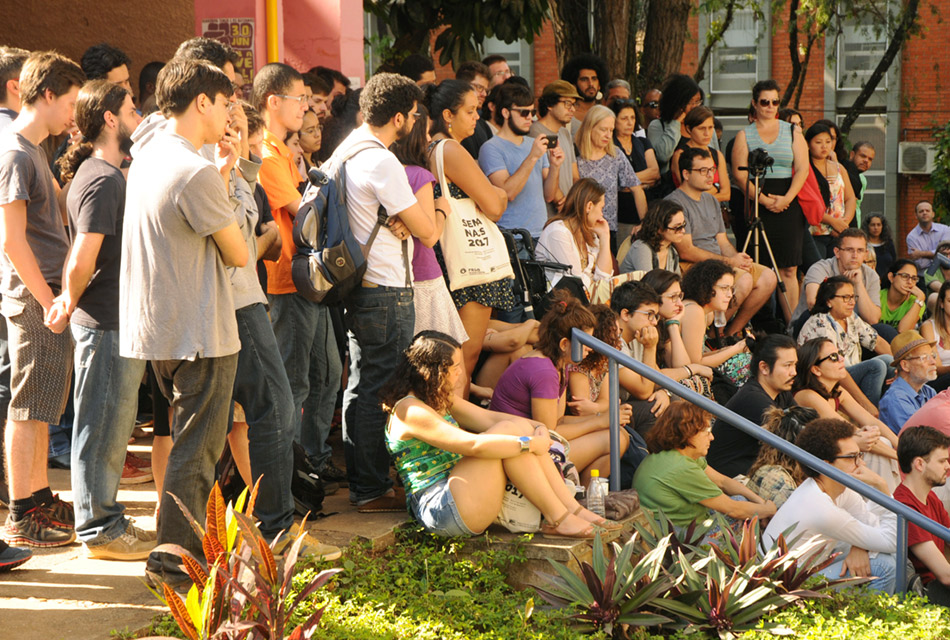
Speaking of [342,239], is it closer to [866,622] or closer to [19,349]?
[19,349]

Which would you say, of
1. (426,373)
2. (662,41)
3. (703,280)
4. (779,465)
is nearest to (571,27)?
(662,41)

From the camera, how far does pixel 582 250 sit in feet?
22.3

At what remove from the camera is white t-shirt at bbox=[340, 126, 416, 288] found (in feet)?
15.5

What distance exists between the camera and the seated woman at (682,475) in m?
5.55

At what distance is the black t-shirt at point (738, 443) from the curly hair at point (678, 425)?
2.63ft

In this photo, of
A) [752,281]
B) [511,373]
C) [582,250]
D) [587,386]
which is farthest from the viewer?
[752,281]

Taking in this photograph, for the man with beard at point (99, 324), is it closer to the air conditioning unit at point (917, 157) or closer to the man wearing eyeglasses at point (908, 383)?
the man wearing eyeglasses at point (908, 383)

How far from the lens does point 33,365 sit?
4348 mm

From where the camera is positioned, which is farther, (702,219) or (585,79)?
(585,79)

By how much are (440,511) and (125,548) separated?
1247 millimetres

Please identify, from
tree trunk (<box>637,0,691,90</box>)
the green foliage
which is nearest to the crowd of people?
the green foliage

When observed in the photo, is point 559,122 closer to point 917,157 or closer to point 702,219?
point 702,219

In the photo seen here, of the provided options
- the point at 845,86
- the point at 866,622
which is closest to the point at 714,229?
the point at 866,622

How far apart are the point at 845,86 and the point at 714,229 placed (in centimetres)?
1464
